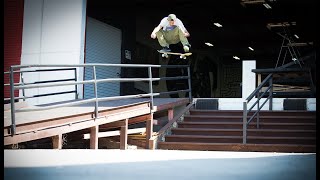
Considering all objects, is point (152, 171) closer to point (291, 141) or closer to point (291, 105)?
point (291, 141)

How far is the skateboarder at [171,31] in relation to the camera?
8250 millimetres

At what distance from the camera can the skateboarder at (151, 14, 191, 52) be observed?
8250 millimetres

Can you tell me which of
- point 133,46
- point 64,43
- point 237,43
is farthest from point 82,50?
point 237,43

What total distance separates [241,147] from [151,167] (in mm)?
3884

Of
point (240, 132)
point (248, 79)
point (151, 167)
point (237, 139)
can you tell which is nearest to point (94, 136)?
point (237, 139)

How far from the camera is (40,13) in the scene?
33.5 ft

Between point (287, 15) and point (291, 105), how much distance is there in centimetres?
550

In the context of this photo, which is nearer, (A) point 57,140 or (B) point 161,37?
(A) point 57,140

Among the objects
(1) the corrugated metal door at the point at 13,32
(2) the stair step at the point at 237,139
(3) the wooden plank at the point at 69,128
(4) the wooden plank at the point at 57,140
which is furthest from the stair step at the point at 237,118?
(1) the corrugated metal door at the point at 13,32

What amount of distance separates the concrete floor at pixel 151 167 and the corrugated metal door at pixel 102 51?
6.37 m

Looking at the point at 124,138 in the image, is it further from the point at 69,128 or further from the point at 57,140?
the point at 57,140

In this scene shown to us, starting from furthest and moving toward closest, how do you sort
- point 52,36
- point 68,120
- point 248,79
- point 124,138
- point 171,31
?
point 52,36
point 248,79
point 171,31
point 124,138
point 68,120

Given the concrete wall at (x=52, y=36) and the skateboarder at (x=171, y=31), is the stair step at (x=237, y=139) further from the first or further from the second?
the concrete wall at (x=52, y=36)

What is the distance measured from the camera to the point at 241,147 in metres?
7.08
